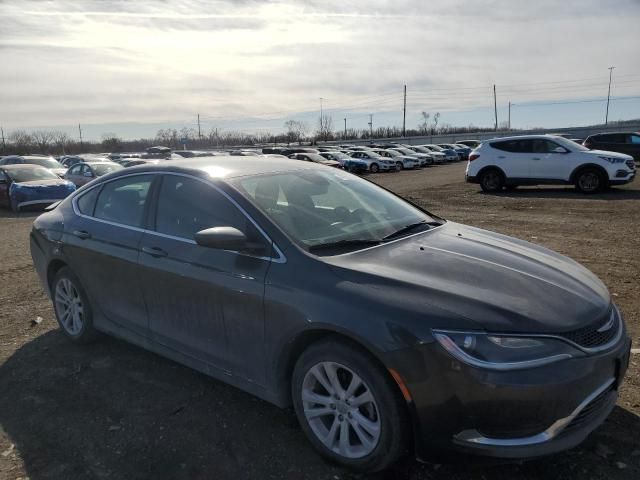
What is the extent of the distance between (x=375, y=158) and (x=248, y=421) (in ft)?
101

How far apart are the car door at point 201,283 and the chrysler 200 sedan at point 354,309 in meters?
0.01

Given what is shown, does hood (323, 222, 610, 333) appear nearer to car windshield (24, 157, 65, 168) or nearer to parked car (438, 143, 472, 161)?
car windshield (24, 157, 65, 168)

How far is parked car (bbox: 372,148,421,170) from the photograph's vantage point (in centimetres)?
3566

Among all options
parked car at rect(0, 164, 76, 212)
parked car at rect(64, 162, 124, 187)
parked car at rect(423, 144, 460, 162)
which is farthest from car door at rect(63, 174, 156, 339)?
parked car at rect(423, 144, 460, 162)

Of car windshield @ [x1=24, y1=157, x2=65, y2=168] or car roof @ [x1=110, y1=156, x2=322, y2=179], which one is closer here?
car roof @ [x1=110, y1=156, x2=322, y2=179]

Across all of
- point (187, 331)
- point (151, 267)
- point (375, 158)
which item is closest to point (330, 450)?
point (187, 331)

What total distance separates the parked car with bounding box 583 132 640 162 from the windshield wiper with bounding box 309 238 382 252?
23241 millimetres

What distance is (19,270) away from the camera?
732 centimetres

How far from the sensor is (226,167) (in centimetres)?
375

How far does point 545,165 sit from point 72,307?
1418 cm

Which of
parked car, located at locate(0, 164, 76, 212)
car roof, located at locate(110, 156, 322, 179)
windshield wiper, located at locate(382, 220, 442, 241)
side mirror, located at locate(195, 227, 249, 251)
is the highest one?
car roof, located at locate(110, 156, 322, 179)

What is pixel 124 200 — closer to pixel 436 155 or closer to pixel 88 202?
pixel 88 202

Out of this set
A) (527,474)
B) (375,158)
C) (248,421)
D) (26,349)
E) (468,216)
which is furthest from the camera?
(375,158)

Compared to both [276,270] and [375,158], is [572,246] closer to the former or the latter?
[276,270]
